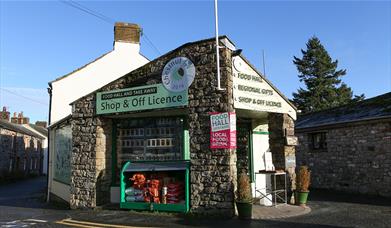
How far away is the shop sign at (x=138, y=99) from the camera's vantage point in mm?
11945

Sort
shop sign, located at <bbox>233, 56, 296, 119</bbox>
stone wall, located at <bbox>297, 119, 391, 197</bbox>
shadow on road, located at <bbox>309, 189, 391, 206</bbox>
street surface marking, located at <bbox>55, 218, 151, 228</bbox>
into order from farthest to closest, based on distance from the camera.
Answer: stone wall, located at <bbox>297, 119, 391, 197</bbox> < shadow on road, located at <bbox>309, 189, 391, 206</bbox> < shop sign, located at <bbox>233, 56, 296, 119</bbox> < street surface marking, located at <bbox>55, 218, 151, 228</bbox>

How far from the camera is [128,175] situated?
1272 cm

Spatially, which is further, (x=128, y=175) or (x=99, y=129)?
(x=99, y=129)

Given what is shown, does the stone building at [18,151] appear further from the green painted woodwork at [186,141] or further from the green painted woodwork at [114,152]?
the green painted woodwork at [186,141]

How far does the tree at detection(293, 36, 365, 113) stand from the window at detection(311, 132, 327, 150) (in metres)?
33.8

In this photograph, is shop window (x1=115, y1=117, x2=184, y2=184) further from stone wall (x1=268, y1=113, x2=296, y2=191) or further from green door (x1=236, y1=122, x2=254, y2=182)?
stone wall (x1=268, y1=113, x2=296, y2=191)

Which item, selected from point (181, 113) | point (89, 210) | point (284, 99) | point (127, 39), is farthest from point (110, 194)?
point (127, 39)

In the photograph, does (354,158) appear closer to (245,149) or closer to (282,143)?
(282,143)

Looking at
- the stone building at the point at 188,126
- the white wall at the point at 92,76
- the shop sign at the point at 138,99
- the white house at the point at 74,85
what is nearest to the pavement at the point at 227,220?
the stone building at the point at 188,126

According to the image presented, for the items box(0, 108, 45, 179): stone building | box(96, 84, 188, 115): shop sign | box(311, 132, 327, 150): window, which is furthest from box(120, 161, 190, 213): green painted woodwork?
box(0, 108, 45, 179): stone building

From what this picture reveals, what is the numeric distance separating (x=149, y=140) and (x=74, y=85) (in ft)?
32.7

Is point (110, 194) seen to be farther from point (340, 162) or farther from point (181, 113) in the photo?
point (340, 162)

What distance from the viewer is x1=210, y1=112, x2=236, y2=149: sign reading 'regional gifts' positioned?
10.9 m

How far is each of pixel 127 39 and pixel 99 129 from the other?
10871 millimetres
